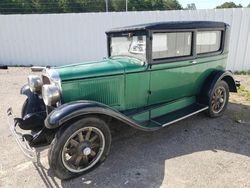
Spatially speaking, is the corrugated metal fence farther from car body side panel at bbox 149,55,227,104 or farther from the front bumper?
the front bumper

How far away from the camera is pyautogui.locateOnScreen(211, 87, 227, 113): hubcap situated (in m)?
4.60

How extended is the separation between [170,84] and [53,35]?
7.18m

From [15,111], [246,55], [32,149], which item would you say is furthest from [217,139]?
[246,55]

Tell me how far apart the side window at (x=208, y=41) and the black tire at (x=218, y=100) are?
2.22 feet

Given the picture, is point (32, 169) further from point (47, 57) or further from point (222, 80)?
point (47, 57)

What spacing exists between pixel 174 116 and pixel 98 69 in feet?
5.08

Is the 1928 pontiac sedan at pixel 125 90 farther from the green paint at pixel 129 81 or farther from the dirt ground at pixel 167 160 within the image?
the dirt ground at pixel 167 160

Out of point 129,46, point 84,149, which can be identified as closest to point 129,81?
point 129,46

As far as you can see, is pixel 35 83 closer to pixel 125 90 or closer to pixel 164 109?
pixel 125 90

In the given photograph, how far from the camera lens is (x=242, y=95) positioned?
5961 millimetres

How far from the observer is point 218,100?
4.68m

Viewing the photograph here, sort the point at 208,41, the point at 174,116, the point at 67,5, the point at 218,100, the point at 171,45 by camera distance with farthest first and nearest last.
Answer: the point at 67,5, the point at 218,100, the point at 208,41, the point at 174,116, the point at 171,45

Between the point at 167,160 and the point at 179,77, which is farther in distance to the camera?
the point at 179,77

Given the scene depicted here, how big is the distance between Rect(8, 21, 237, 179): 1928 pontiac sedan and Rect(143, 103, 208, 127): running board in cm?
2
